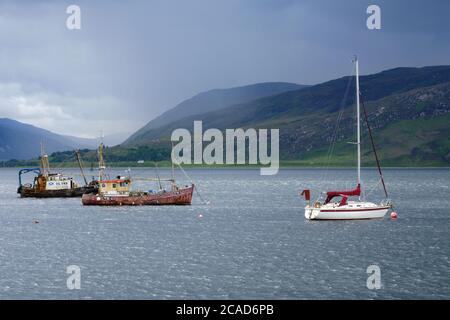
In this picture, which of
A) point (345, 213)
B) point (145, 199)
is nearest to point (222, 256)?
point (345, 213)

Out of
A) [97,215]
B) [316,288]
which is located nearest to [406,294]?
[316,288]

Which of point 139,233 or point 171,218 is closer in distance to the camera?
point 139,233

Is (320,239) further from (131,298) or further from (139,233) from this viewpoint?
(131,298)

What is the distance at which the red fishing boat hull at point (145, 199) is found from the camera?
467 feet

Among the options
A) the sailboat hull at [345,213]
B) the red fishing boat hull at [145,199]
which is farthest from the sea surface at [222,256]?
the red fishing boat hull at [145,199]

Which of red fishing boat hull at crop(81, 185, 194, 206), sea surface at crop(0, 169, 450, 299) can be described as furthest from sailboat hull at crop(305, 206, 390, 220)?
red fishing boat hull at crop(81, 185, 194, 206)

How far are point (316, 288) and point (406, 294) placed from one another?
22.1 feet

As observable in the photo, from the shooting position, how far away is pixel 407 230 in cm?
9625

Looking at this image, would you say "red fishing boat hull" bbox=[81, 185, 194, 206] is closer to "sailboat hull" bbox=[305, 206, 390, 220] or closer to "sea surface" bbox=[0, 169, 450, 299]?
"sea surface" bbox=[0, 169, 450, 299]

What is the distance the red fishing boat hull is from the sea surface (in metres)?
15.6

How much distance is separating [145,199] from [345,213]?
171ft

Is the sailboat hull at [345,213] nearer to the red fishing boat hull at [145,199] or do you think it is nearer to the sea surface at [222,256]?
the sea surface at [222,256]

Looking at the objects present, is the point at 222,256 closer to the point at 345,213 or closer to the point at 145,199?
the point at 345,213

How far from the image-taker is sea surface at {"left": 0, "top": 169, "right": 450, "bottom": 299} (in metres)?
55.8
